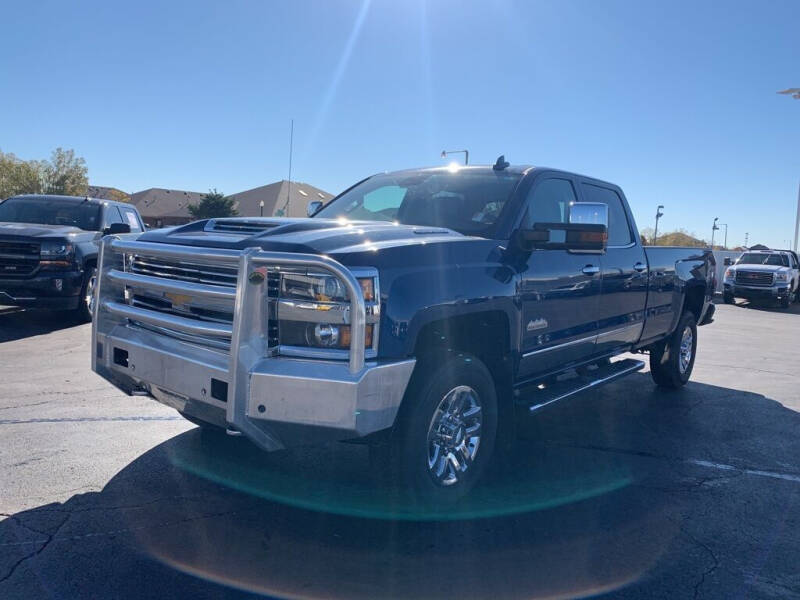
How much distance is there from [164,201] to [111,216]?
5016cm

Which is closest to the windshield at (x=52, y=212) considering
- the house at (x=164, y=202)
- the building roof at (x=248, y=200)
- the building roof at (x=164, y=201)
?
the building roof at (x=248, y=200)

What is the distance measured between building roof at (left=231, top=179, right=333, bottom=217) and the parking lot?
33.2m

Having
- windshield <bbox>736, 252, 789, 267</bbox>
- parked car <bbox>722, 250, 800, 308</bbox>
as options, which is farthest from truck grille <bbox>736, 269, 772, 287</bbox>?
windshield <bbox>736, 252, 789, 267</bbox>

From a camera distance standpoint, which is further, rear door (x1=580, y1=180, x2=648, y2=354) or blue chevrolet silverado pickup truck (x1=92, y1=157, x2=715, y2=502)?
rear door (x1=580, y1=180, x2=648, y2=354)

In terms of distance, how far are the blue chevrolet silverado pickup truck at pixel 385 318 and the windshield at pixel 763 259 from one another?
20.8m

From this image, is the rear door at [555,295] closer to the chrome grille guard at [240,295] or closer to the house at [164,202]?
the chrome grille guard at [240,295]

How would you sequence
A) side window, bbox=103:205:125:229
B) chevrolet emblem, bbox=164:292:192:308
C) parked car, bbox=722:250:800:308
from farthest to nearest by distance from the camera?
parked car, bbox=722:250:800:308, side window, bbox=103:205:125:229, chevrolet emblem, bbox=164:292:192:308

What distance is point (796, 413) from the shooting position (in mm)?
6727

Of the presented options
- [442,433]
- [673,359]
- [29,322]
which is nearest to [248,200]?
[29,322]

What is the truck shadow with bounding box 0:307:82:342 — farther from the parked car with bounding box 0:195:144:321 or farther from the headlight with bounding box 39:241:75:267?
the headlight with bounding box 39:241:75:267

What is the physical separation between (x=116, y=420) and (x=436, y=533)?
294 cm

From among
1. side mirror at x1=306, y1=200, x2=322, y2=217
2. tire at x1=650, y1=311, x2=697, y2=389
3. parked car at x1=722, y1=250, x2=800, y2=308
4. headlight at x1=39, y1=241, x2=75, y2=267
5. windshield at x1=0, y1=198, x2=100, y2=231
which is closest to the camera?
side mirror at x1=306, y1=200, x2=322, y2=217

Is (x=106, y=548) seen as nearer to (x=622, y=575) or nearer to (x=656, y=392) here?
(x=622, y=575)

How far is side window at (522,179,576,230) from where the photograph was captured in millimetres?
4820
